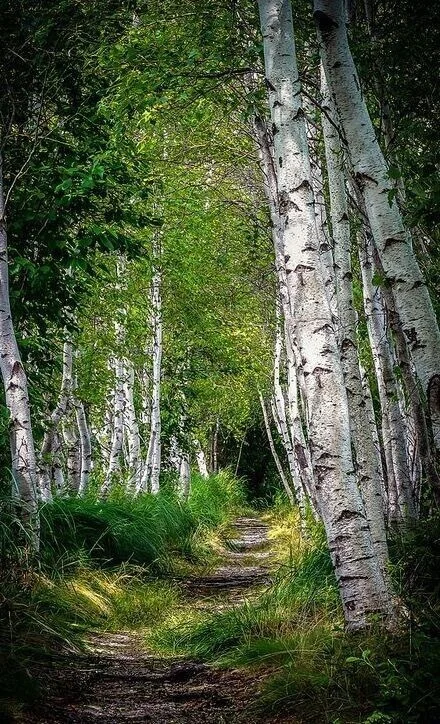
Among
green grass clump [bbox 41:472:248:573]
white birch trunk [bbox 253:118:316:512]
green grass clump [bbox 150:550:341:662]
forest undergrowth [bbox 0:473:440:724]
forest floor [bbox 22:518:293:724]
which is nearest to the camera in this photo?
forest undergrowth [bbox 0:473:440:724]

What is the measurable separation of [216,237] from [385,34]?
1077cm

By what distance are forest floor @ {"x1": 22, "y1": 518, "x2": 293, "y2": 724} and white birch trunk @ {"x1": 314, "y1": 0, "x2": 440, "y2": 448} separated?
211cm

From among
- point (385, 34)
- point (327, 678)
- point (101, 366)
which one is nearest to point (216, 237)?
point (101, 366)

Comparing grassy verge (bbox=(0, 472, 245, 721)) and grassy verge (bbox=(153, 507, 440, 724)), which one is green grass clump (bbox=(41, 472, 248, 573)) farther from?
grassy verge (bbox=(153, 507, 440, 724))

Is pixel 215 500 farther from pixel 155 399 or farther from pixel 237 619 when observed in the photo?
pixel 237 619

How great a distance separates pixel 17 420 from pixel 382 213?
429 cm

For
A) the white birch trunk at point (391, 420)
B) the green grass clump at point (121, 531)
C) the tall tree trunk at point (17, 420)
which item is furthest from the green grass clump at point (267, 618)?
the green grass clump at point (121, 531)

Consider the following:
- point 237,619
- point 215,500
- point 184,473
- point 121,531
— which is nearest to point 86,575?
point 121,531

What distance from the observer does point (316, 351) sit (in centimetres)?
466

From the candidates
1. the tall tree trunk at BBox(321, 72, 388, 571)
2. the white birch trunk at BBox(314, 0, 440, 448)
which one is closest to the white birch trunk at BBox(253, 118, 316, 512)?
the tall tree trunk at BBox(321, 72, 388, 571)

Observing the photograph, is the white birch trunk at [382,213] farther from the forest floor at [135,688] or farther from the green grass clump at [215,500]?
the green grass clump at [215,500]

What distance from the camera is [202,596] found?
9297mm

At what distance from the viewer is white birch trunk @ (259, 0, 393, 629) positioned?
4.39m

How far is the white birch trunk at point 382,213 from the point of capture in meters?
4.31
